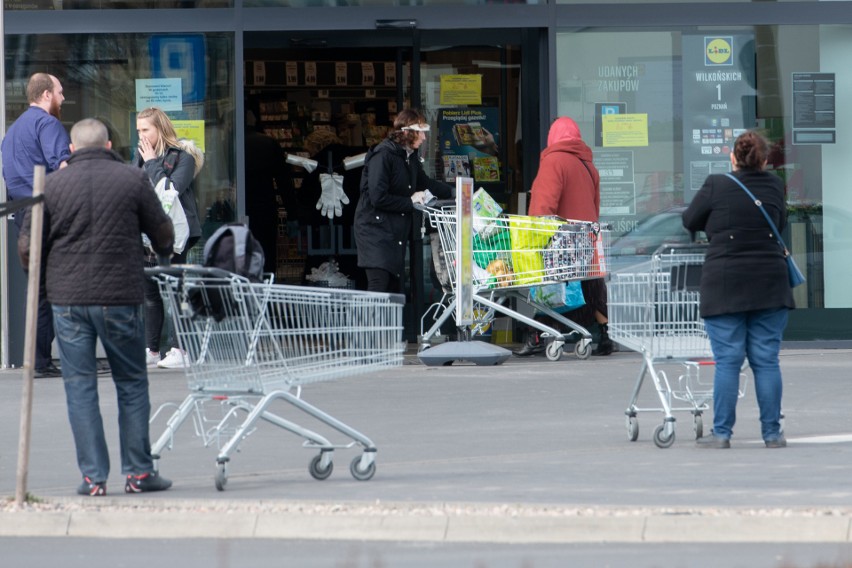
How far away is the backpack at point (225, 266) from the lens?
24.6 ft

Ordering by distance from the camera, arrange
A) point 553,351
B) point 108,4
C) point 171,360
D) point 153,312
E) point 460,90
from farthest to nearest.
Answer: point 460,90 → point 108,4 → point 553,351 → point 171,360 → point 153,312

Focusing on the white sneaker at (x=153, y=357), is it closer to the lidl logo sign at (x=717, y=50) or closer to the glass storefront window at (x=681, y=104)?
the glass storefront window at (x=681, y=104)

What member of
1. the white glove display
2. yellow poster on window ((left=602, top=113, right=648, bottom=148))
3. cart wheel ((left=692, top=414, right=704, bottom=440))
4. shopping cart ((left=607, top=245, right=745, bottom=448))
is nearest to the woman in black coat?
yellow poster on window ((left=602, top=113, right=648, bottom=148))

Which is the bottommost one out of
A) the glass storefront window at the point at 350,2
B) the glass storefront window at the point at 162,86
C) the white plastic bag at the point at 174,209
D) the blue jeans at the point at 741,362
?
the blue jeans at the point at 741,362

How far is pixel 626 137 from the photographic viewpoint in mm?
14148

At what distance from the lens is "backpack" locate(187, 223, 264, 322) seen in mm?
7488

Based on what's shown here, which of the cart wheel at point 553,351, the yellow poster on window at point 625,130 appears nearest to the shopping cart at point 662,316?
the cart wheel at point 553,351

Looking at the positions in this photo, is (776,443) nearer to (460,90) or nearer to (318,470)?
(318,470)

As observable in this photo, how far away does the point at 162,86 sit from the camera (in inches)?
547

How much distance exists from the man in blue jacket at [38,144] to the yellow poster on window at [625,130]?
4.91 meters

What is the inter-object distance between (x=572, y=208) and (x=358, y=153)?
3.57 meters

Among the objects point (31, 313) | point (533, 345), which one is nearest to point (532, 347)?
point (533, 345)

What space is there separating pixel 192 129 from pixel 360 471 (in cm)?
665

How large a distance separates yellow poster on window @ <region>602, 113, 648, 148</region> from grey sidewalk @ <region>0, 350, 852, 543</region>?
313 cm
